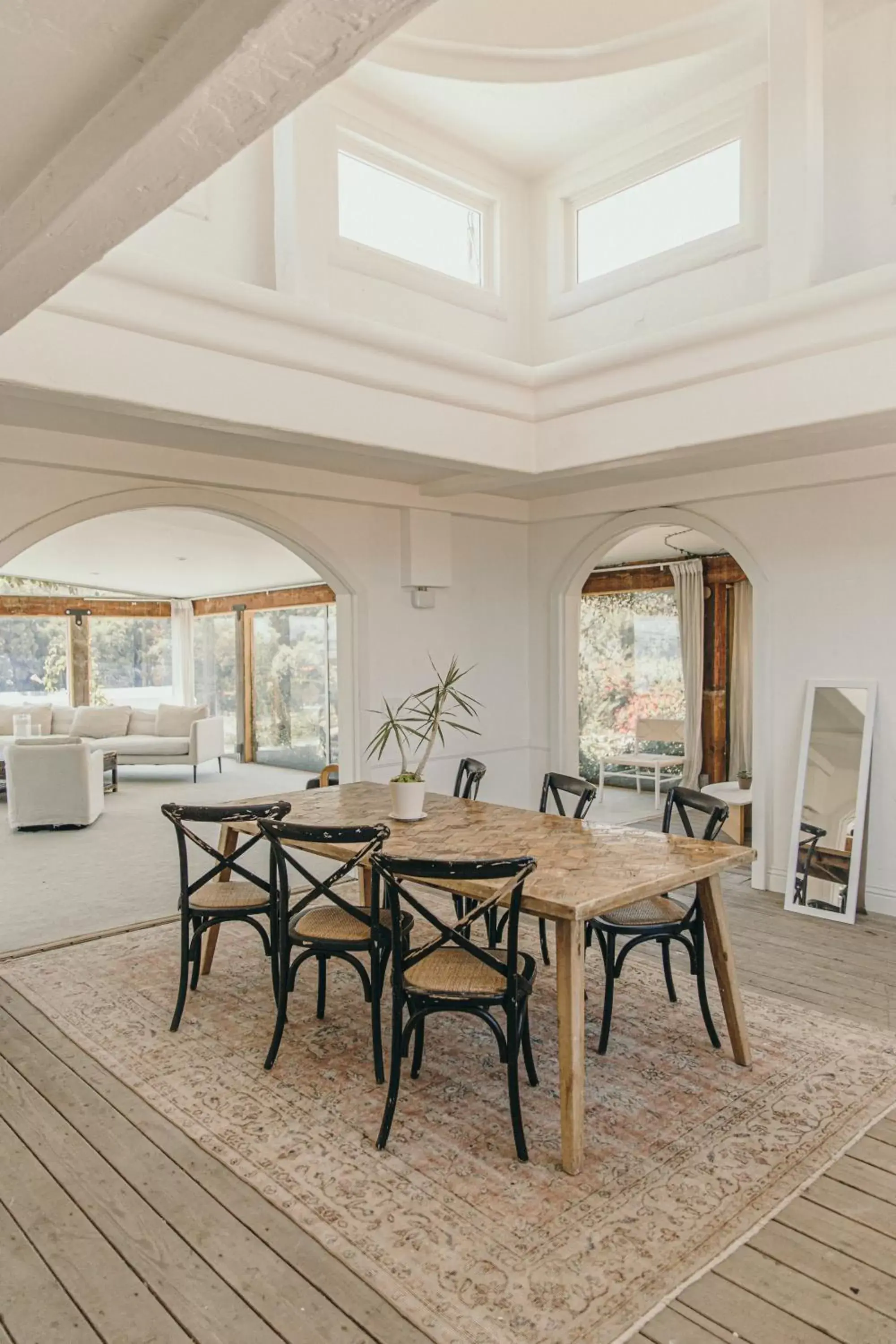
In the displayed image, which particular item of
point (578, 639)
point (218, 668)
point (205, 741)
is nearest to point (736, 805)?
point (578, 639)

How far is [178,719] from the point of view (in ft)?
36.2

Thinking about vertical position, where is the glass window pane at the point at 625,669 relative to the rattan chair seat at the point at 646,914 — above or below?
above

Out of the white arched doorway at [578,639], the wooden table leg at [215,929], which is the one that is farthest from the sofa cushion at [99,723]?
the wooden table leg at [215,929]

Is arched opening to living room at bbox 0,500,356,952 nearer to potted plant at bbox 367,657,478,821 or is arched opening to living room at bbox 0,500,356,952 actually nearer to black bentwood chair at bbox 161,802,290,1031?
potted plant at bbox 367,657,478,821

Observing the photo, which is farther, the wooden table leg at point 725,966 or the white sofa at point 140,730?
the white sofa at point 140,730

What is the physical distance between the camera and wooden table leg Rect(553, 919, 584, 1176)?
8.07 feet

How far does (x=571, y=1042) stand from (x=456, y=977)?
1.30 ft

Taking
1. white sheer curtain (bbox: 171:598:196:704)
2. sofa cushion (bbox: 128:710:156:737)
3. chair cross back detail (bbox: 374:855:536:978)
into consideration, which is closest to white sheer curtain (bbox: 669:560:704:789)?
sofa cushion (bbox: 128:710:156:737)

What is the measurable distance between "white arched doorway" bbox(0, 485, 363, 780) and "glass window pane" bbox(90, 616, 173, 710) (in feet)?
25.5

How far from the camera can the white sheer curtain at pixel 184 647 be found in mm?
13312

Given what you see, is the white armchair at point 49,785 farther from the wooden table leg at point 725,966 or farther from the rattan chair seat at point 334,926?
the wooden table leg at point 725,966

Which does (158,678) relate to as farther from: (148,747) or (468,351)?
(468,351)

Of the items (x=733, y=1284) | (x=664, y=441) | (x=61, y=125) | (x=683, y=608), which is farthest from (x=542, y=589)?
(x=61, y=125)

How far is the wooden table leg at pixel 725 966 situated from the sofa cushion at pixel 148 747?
8519 mm
